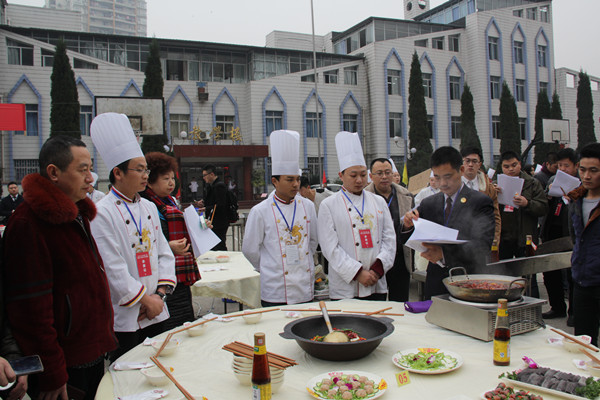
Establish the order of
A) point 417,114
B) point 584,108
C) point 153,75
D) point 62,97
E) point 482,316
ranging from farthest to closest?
point 584,108 < point 417,114 < point 153,75 < point 62,97 < point 482,316

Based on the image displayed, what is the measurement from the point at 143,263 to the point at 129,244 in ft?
0.49

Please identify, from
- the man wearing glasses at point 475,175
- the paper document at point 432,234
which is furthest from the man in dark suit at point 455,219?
the man wearing glasses at point 475,175

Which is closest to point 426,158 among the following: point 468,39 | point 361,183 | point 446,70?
point 446,70

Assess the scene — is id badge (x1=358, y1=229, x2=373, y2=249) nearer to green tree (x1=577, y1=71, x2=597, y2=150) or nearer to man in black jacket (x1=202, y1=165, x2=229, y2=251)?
man in black jacket (x1=202, y1=165, x2=229, y2=251)

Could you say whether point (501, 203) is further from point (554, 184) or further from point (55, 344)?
point (55, 344)

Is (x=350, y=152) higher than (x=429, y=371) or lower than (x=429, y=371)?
higher

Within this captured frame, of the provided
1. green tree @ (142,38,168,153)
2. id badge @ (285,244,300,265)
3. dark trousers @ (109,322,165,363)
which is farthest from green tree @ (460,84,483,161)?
dark trousers @ (109,322,165,363)

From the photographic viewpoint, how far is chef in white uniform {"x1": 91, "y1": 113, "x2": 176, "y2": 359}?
264 cm

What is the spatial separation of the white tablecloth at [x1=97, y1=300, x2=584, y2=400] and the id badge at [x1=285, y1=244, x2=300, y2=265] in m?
1.04

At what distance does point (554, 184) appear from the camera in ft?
17.3

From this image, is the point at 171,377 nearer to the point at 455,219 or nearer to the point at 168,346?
the point at 168,346

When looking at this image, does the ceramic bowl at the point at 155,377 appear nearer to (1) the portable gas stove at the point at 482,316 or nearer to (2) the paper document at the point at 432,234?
(1) the portable gas stove at the point at 482,316

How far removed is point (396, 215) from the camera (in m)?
4.79

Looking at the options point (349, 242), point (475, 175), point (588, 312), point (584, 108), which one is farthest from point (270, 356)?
point (584, 108)
